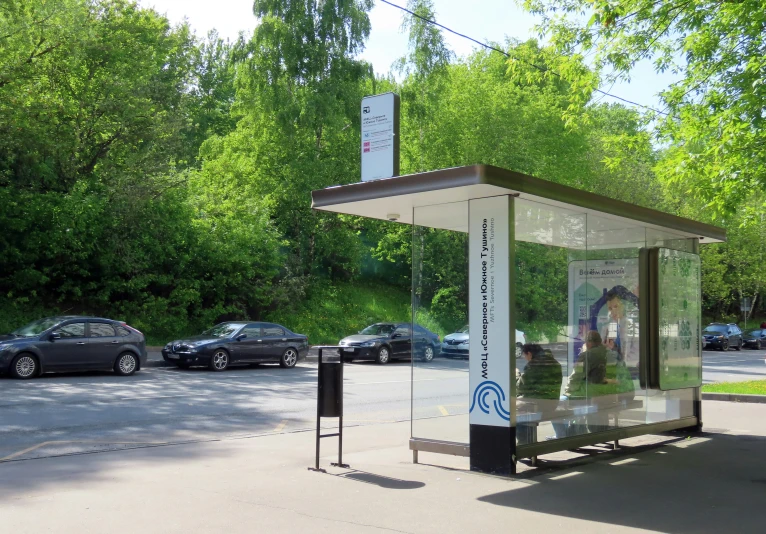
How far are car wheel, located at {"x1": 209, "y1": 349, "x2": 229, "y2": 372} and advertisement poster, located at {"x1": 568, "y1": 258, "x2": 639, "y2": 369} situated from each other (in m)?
13.6

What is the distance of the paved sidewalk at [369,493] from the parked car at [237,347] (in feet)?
37.4

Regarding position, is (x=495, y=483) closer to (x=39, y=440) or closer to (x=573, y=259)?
(x=573, y=259)

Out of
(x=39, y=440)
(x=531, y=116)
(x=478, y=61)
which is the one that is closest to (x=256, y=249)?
(x=531, y=116)

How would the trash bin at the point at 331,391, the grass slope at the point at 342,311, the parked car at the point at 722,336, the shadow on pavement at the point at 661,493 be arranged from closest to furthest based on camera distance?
the shadow on pavement at the point at 661,493 < the trash bin at the point at 331,391 < the grass slope at the point at 342,311 < the parked car at the point at 722,336

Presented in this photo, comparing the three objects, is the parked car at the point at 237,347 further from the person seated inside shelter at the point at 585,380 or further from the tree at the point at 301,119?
the person seated inside shelter at the point at 585,380

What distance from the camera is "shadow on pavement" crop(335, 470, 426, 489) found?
7.76 meters

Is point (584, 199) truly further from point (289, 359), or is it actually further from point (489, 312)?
point (289, 359)

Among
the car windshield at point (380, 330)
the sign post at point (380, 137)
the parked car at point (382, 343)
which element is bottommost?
the parked car at point (382, 343)

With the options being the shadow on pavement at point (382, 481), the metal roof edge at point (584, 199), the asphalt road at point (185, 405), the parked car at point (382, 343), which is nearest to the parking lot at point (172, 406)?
the asphalt road at point (185, 405)

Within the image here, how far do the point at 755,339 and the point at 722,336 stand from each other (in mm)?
4566

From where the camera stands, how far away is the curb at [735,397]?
15.9 m

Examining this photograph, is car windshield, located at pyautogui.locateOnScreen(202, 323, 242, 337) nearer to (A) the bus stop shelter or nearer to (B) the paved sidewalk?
(B) the paved sidewalk

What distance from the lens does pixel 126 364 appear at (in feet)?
64.0

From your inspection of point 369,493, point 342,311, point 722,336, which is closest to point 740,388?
point 369,493
